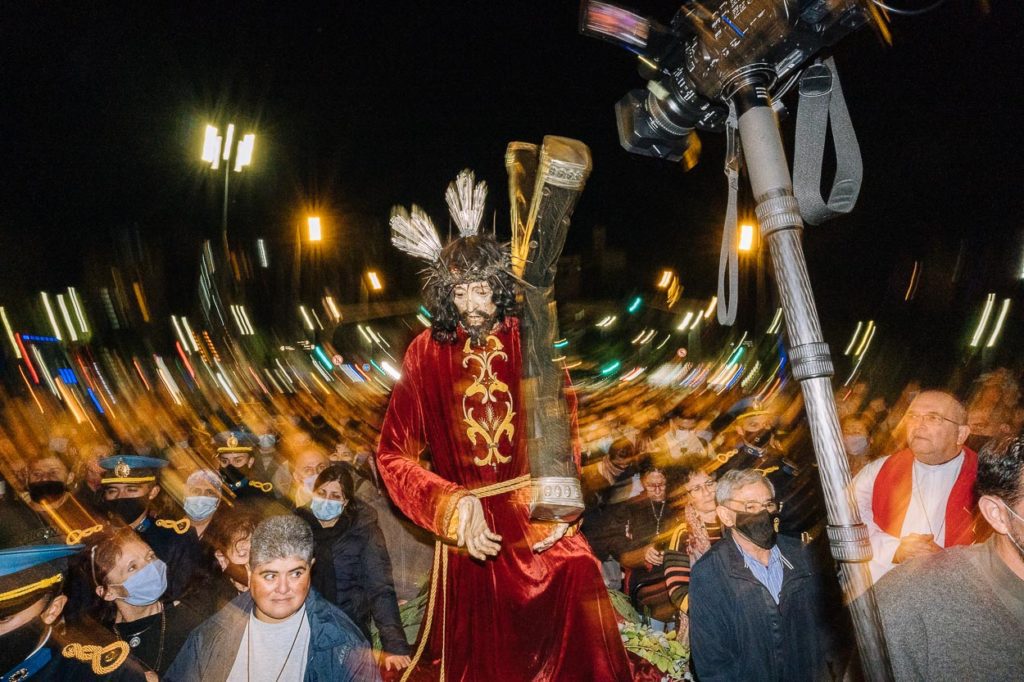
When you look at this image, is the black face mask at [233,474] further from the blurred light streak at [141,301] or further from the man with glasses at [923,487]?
the blurred light streak at [141,301]

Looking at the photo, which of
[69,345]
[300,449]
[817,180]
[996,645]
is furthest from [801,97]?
[69,345]

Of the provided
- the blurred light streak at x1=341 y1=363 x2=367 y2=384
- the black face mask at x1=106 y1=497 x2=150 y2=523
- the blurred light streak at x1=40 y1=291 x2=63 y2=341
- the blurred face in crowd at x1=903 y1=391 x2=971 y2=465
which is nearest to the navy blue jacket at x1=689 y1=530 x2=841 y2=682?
the blurred face in crowd at x1=903 y1=391 x2=971 y2=465

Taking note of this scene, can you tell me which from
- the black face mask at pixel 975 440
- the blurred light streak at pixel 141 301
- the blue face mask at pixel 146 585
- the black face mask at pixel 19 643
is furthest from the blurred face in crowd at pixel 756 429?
the blurred light streak at pixel 141 301

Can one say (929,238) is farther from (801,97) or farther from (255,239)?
(255,239)

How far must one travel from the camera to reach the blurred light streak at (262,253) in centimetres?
1258

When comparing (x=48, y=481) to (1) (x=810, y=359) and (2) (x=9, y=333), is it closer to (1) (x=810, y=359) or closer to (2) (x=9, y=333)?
(1) (x=810, y=359)

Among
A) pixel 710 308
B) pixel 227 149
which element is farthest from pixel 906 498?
pixel 227 149

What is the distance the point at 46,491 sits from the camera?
4102 mm

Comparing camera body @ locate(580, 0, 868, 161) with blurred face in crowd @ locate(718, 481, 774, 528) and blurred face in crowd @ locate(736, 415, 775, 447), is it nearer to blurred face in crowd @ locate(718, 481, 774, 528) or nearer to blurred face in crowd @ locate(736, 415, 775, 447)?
blurred face in crowd @ locate(718, 481, 774, 528)

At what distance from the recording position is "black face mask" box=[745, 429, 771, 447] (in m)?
5.43

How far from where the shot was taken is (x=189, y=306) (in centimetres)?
1261

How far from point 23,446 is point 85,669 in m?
4.04

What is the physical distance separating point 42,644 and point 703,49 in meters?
3.99

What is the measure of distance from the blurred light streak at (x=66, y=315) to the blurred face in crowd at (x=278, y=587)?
1093cm
